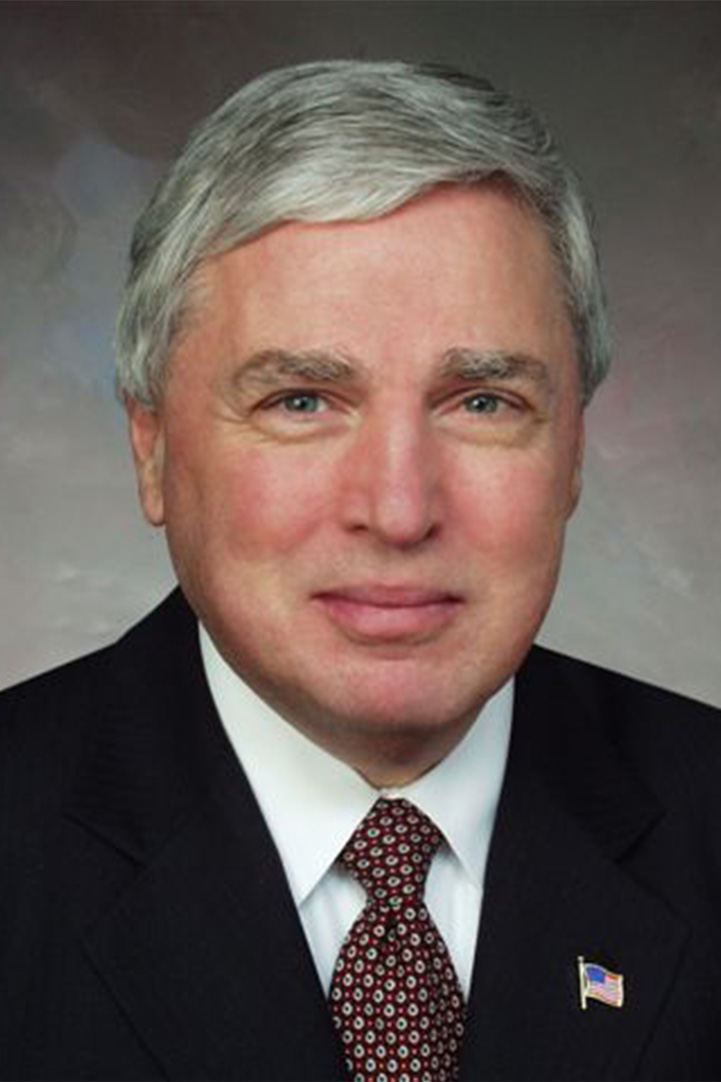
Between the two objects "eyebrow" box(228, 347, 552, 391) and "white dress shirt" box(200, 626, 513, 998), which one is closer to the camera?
"eyebrow" box(228, 347, 552, 391)

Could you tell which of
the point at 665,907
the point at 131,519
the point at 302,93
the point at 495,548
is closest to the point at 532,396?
the point at 495,548

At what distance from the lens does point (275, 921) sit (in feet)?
12.7

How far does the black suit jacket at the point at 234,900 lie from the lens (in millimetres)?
3787

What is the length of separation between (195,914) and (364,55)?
2.59 meters

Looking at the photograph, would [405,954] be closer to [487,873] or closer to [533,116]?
[487,873]

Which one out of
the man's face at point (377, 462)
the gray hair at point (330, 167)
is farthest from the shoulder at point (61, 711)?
the gray hair at point (330, 167)

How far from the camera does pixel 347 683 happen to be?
384 centimetres

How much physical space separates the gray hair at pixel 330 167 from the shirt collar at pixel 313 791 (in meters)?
0.52

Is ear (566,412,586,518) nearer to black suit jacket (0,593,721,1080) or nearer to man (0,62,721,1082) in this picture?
man (0,62,721,1082)

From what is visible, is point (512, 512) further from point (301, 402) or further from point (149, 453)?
point (149, 453)

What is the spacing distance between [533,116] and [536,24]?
192cm

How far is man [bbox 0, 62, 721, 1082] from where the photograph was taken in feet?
12.4

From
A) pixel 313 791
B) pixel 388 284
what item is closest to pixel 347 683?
pixel 313 791

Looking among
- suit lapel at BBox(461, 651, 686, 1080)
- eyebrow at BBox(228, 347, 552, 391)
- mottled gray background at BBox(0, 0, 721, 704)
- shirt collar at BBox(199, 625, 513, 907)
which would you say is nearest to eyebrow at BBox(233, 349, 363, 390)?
eyebrow at BBox(228, 347, 552, 391)
